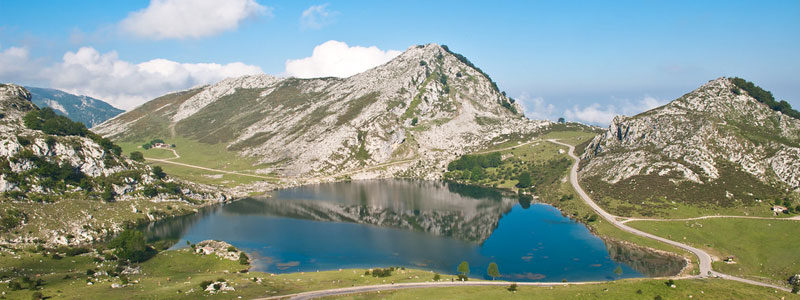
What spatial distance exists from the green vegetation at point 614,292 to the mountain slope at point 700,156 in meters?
58.1

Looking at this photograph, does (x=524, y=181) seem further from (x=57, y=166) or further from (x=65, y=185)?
(x=57, y=166)

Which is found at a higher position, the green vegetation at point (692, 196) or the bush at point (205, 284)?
the green vegetation at point (692, 196)

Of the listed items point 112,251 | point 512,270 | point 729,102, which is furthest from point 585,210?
point 112,251

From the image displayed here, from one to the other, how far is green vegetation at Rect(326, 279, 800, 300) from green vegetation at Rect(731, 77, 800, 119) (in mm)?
125101

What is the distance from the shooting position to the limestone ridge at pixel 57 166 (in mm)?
120812

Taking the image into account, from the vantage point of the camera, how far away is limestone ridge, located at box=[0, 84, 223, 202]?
12081cm

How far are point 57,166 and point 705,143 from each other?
665 feet

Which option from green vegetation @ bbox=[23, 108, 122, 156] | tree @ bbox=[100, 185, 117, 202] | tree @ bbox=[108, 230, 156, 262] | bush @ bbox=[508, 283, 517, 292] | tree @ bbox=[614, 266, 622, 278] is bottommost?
tree @ bbox=[614, 266, 622, 278]

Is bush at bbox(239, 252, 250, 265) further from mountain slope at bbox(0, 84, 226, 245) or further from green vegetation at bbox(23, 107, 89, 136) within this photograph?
green vegetation at bbox(23, 107, 89, 136)

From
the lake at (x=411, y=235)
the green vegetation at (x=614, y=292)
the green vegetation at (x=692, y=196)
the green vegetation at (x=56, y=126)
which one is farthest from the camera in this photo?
the green vegetation at (x=56, y=126)

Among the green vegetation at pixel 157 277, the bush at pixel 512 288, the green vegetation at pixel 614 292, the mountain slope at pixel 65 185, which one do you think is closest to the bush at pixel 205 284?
the green vegetation at pixel 157 277

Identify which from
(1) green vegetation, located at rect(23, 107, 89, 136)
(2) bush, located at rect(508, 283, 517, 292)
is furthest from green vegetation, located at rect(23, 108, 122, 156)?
(2) bush, located at rect(508, 283, 517, 292)

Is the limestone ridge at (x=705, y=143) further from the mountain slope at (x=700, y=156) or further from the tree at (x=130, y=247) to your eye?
the tree at (x=130, y=247)

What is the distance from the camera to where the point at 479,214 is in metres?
148
